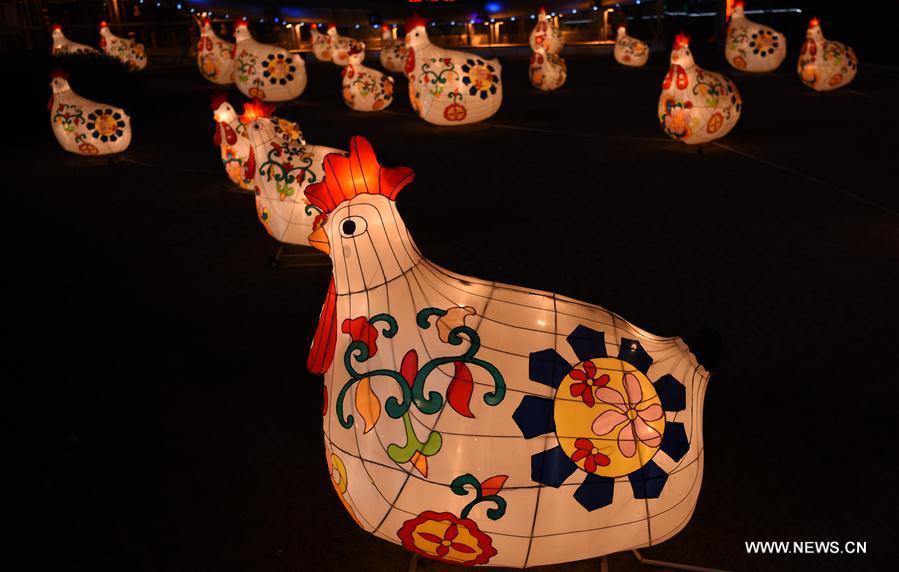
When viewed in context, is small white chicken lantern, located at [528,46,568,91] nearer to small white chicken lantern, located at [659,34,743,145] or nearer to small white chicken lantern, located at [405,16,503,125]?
small white chicken lantern, located at [405,16,503,125]

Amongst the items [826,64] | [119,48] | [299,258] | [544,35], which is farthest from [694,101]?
[119,48]

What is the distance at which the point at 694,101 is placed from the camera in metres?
8.88

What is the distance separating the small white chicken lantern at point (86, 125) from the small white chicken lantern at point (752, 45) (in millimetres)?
10880

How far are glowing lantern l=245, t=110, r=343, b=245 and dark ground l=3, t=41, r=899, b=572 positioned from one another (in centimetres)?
39

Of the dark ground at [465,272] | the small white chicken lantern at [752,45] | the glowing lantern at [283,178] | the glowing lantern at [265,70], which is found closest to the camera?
the dark ground at [465,272]

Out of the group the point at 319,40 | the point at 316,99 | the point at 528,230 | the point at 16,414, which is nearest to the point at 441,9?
the point at 319,40

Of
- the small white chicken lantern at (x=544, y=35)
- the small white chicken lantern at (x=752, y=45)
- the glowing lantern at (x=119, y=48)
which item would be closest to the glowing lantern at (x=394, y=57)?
the small white chicken lantern at (x=544, y=35)

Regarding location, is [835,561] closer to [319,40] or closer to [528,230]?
[528,230]

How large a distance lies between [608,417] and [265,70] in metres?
12.7

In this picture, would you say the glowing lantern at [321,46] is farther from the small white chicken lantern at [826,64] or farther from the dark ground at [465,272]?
the small white chicken lantern at [826,64]

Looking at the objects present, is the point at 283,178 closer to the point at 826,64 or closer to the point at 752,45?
the point at 826,64

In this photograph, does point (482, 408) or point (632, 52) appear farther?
point (632, 52)

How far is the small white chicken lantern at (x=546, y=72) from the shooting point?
15.0 meters

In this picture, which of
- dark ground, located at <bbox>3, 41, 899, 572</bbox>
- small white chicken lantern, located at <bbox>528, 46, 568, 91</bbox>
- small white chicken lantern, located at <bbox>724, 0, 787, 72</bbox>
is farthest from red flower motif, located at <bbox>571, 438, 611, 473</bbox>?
small white chicken lantern, located at <bbox>724, 0, 787, 72</bbox>
